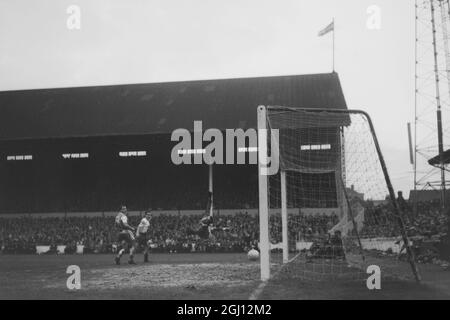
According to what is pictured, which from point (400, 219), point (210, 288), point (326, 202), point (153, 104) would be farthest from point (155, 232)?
point (400, 219)

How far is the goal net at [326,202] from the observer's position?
40.0ft

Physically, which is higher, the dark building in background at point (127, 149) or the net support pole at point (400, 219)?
the dark building in background at point (127, 149)

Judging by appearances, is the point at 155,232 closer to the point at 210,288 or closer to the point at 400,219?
the point at 210,288

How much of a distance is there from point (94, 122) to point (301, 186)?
16149 millimetres

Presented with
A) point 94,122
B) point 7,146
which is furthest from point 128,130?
point 7,146

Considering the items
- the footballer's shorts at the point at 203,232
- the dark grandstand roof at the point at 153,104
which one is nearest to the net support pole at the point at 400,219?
the footballer's shorts at the point at 203,232

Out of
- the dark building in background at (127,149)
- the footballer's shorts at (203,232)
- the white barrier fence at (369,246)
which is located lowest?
the white barrier fence at (369,246)

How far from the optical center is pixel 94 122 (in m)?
35.8

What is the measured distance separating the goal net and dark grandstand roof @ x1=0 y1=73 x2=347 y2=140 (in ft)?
16.7

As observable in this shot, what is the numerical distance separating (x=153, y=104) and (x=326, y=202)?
1522cm

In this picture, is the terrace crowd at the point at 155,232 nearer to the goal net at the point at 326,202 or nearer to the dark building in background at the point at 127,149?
the goal net at the point at 326,202

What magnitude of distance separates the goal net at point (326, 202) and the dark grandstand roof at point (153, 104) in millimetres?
5080

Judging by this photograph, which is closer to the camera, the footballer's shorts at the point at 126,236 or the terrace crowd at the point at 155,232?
the footballer's shorts at the point at 126,236
